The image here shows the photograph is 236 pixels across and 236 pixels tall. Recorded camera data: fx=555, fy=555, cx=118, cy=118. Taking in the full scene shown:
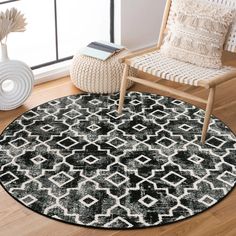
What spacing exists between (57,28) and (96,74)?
0.69m

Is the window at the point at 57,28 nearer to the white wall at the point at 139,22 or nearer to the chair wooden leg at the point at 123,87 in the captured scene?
the white wall at the point at 139,22

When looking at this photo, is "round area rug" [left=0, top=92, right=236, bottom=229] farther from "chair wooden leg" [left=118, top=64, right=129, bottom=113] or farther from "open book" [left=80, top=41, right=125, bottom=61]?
"open book" [left=80, top=41, right=125, bottom=61]

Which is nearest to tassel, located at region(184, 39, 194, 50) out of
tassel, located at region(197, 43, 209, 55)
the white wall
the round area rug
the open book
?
tassel, located at region(197, 43, 209, 55)

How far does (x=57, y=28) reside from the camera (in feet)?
13.5

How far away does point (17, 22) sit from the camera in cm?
336

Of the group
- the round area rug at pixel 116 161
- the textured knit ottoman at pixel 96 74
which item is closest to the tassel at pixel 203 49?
the round area rug at pixel 116 161

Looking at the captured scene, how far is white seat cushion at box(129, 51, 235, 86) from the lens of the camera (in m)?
3.13

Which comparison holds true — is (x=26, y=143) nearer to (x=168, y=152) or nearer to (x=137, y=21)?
(x=168, y=152)

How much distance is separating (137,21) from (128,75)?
2.44 ft

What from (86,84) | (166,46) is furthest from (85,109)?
(166,46)

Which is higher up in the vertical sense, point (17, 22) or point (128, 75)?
point (17, 22)

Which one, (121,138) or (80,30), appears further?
(80,30)

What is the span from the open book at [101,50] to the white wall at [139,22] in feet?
1.17

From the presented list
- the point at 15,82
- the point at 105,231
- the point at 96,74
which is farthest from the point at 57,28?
the point at 105,231
